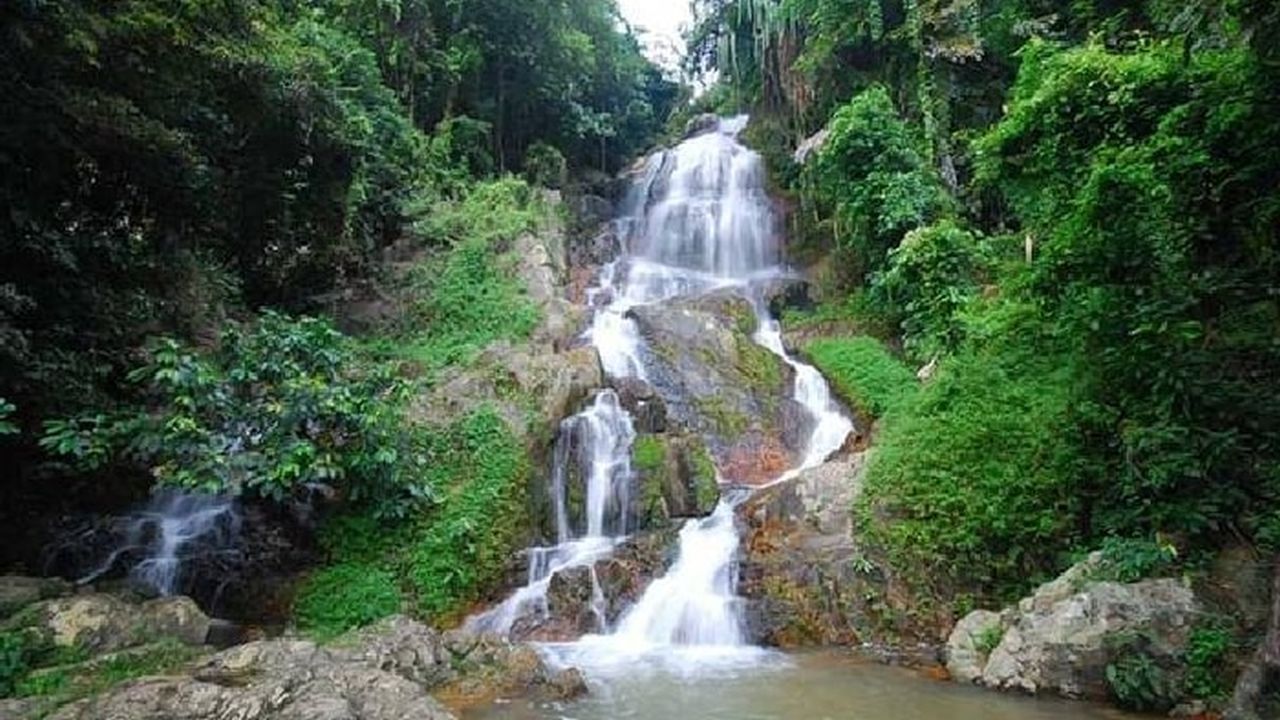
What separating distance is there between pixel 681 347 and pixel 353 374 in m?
6.08

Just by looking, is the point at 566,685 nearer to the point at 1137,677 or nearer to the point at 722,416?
the point at 1137,677

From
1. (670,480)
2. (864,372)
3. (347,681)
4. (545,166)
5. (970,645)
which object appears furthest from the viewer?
(545,166)

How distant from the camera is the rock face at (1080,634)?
6.28 metres

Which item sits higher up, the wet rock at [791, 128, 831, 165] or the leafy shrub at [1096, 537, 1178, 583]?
the wet rock at [791, 128, 831, 165]

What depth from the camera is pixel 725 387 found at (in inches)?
539

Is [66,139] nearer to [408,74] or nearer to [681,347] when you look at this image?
[681,347]

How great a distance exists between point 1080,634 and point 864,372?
24.5ft

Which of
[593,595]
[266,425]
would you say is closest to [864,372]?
[593,595]

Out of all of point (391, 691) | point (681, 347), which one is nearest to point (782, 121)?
point (681, 347)

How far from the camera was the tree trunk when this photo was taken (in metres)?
5.33

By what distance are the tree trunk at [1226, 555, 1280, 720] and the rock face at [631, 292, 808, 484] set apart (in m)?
6.89

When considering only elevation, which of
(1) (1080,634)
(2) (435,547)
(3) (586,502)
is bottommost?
(1) (1080,634)

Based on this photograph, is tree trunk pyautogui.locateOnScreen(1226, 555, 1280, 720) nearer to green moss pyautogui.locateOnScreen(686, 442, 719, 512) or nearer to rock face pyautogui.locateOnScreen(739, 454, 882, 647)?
rock face pyautogui.locateOnScreen(739, 454, 882, 647)

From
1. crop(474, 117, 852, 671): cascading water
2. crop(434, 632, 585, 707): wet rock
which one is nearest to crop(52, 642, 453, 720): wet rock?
crop(434, 632, 585, 707): wet rock
